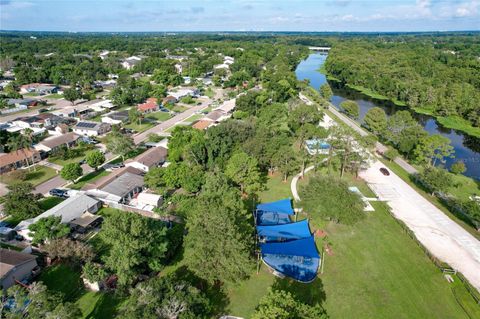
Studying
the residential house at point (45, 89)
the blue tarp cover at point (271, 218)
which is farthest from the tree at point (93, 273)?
the residential house at point (45, 89)

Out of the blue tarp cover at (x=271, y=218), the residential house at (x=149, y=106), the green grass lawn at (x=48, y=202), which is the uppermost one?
the residential house at (x=149, y=106)

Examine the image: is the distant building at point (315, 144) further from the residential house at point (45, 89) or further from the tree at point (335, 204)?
the residential house at point (45, 89)

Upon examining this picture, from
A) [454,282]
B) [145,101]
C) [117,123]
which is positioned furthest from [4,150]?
[454,282]

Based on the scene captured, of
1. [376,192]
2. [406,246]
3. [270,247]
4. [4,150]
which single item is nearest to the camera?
A: [270,247]

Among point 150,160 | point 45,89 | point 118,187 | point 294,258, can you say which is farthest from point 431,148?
point 45,89

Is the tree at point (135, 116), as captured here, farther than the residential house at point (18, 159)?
Yes

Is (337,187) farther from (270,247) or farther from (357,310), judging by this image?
(357,310)
